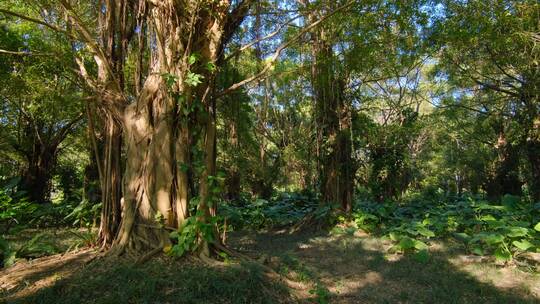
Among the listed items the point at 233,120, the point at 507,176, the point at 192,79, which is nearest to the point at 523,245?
the point at 192,79

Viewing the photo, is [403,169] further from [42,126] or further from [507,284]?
[42,126]

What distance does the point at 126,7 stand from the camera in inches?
161

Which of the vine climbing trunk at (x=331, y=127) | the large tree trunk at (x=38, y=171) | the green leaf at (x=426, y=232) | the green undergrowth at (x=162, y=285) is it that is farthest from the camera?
the large tree trunk at (x=38, y=171)

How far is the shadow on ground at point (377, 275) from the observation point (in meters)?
3.45

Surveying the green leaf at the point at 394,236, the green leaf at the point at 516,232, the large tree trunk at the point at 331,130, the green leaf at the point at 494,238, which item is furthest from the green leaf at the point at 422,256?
the large tree trunk at the point at 331,130

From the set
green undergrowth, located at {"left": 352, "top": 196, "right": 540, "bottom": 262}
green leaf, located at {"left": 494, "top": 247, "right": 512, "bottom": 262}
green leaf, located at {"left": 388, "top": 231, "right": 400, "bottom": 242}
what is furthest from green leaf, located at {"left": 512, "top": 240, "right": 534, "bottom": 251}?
green leaf, located at {"left": 388, "top": 231, "right": 400, "bottom": 242}

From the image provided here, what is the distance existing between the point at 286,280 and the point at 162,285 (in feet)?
4.03

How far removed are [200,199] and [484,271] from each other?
313 cm

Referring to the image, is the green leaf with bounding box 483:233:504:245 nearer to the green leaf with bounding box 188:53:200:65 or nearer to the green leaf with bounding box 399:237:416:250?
the green leaf with bounding box 399:237:416:250

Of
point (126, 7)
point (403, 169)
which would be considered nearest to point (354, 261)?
point (126, 7)

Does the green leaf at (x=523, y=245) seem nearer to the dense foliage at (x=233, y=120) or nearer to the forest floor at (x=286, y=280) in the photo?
the dense foliage at (x=233, y=120)

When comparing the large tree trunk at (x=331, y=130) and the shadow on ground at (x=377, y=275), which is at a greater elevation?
the large tree trunk at (x=331, y=130)

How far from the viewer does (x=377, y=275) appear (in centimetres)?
410

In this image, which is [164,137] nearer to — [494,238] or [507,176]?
[494,238]
